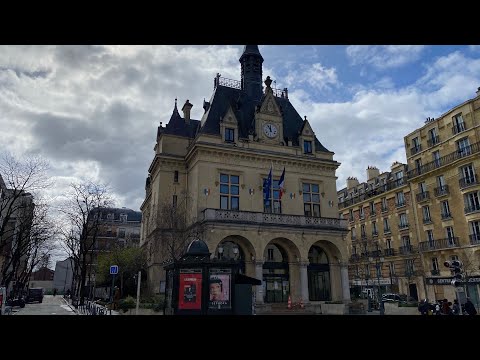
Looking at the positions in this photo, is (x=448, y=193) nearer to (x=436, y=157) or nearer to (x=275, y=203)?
(x=436, y=157)

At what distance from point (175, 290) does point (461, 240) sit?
115 feet

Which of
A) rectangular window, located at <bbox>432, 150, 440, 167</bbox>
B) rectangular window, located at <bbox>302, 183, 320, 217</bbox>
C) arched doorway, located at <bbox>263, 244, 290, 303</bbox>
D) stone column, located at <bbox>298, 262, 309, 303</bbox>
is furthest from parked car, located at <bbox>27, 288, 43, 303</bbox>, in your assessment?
rectangular window, located at <bbox>432, 150, 440, 167</bbox>

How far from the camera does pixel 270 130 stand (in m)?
39.1

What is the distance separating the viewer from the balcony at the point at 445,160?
39812mm

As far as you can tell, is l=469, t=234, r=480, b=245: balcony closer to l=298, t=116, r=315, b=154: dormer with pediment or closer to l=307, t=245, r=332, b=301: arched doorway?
l=307, t=245, r=332, b=301: arched doorway

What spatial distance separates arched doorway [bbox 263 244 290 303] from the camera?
3434 cm

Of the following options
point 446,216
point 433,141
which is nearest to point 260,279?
point 446,216

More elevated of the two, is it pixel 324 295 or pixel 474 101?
pixel 474 101

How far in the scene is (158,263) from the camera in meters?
36.0

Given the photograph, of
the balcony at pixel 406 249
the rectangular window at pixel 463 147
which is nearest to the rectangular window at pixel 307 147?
the rectangular window at pixel 463 147

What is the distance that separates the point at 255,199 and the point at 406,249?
78.4 ft
